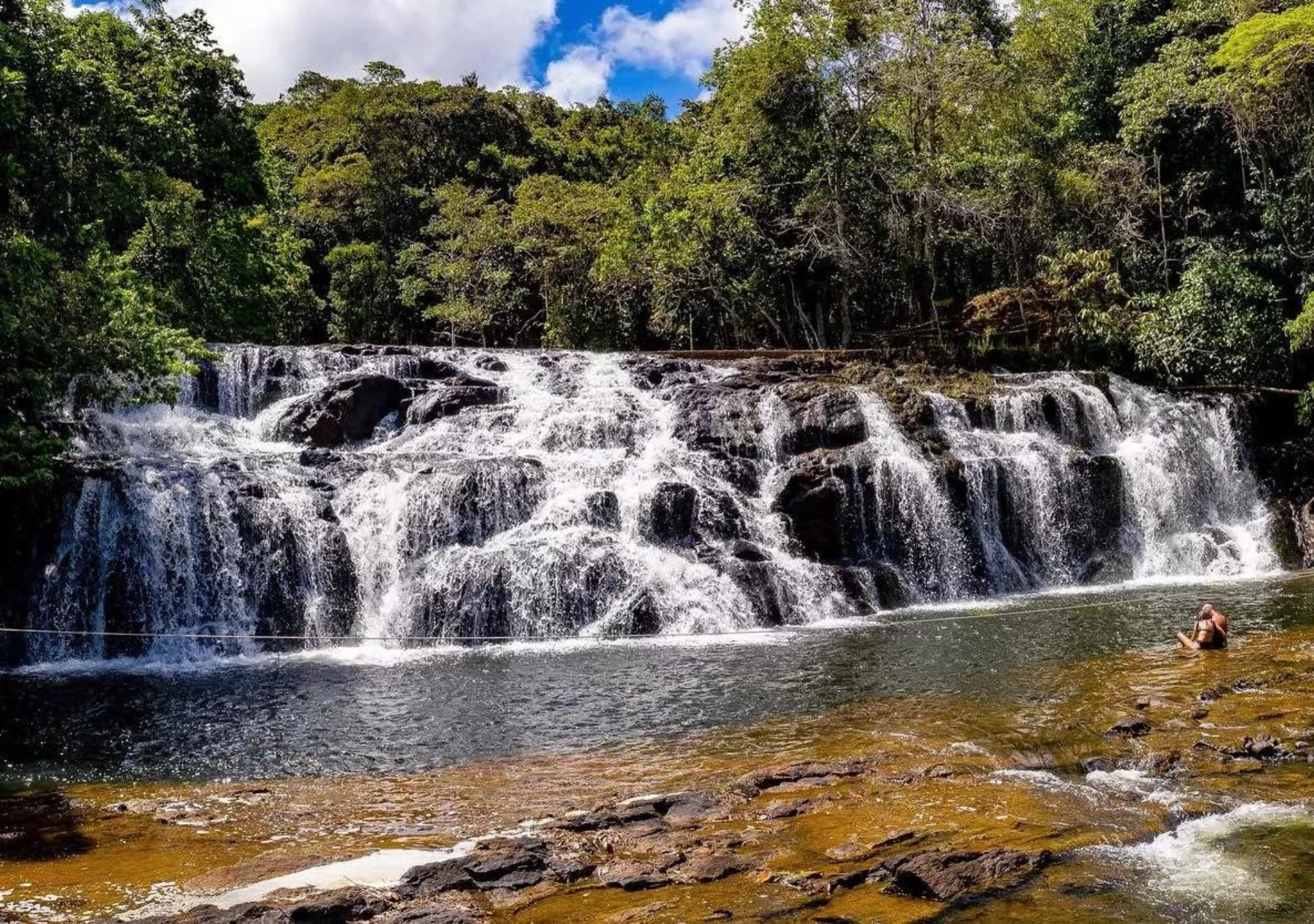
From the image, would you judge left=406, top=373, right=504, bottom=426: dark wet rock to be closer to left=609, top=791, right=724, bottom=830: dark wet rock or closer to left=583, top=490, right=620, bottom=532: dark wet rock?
left=583, top=490, right=620, bottom=532: dark wet rock

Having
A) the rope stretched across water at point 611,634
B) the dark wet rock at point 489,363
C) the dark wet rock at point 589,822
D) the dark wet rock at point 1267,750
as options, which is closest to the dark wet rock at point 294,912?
the dark wet rock at point 589,822

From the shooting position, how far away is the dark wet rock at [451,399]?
849 inches

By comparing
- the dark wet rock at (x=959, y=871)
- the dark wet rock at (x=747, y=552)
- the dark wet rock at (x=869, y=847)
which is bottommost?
the dark wet rock at (x=959, y=871)

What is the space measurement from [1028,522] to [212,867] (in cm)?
1703

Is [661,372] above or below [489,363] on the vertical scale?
below

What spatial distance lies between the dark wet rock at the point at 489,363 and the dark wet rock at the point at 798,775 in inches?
701

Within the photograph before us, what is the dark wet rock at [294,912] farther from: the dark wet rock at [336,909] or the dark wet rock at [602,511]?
the dark wet rock at [602,511]

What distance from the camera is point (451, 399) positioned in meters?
22.0

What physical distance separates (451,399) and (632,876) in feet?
56.1

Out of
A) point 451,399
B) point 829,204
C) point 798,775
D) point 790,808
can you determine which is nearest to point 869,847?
point 790,808

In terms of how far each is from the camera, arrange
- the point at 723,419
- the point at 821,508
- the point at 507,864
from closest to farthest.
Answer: the point at 507,864, the point at 821,508, the point at 723,419

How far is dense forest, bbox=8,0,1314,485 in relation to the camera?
17.8m

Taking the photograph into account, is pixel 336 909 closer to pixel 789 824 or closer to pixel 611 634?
pixel 789 824

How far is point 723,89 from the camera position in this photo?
29031 mm
